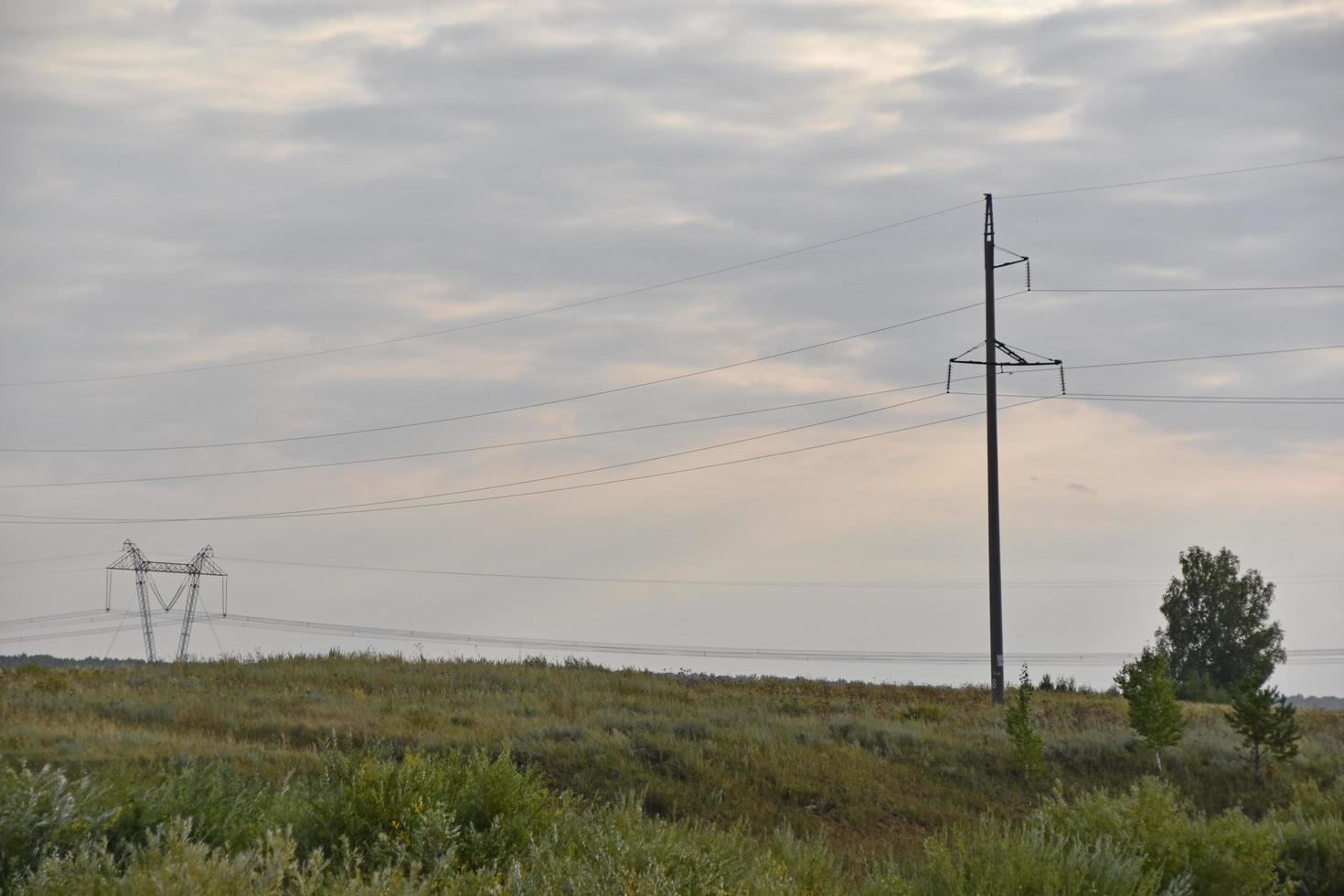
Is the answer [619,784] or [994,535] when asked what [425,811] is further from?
[994,535]

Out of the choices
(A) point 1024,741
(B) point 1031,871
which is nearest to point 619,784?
(A) point 1024,741

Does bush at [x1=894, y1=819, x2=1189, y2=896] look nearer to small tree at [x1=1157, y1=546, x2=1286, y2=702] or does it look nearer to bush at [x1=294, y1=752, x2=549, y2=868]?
bush at [x1=294, y1=752, x2=549, y2=868]

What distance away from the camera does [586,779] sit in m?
23.9

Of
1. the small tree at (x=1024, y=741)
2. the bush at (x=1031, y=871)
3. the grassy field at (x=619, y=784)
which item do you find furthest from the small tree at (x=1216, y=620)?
the bush at (x=1031, y=871)

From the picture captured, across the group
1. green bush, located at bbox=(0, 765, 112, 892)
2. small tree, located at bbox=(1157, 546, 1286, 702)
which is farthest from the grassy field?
small tree, located at bbox=(1157, 546, 1286, 702)

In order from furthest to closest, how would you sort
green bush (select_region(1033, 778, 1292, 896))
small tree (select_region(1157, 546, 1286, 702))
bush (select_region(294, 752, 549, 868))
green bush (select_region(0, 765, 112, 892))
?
small tree (select_region(1157, 546, 1286, 702)), green bush (select_region(1033, 778, 1292, 896)), bush (select_region(294, 752, 549, 868)), green bush (select_region(0, 765, 112, 892))

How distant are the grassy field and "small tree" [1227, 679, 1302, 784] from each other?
86 cm

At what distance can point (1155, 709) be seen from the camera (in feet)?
93.9

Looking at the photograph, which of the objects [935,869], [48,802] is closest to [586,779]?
[935,869]

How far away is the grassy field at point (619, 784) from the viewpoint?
11375 millimetres

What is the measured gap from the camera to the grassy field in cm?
1138

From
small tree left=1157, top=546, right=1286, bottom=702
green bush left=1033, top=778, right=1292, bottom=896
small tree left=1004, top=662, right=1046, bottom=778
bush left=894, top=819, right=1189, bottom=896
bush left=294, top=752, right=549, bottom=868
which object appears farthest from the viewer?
small tree left=1157, top=546, right=1286, bottom=702

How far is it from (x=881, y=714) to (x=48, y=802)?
25957 millimetres

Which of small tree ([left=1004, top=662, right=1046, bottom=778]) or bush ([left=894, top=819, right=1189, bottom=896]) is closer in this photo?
bush ([left=894, top=819, right=1189, bottom=896])
